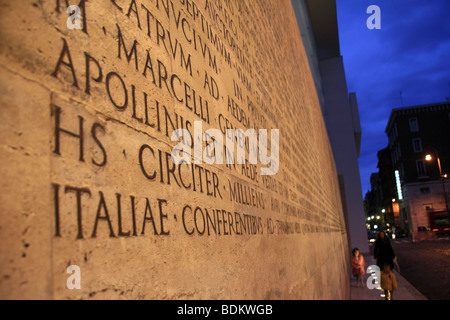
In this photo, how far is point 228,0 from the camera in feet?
9.40

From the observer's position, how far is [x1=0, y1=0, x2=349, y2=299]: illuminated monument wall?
0.96 meters

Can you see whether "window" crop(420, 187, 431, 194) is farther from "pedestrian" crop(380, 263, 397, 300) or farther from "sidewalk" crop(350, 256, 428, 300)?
"pedestrian" crop(380, 263, 397, 300)

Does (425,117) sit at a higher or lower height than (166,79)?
higher

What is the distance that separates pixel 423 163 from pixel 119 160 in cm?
5272

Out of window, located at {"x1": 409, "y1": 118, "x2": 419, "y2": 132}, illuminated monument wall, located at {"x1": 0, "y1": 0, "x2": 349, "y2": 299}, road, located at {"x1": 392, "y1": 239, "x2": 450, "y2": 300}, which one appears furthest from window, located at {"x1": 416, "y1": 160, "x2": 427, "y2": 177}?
illuminated monument wall, located at {"x1": 0, "y1": 0, "x2": 349, "y2": 299}

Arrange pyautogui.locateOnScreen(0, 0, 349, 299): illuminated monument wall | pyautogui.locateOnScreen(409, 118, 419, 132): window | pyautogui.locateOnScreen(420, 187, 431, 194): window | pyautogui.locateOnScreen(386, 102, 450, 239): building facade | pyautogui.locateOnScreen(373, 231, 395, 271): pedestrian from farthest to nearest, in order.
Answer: pyautogui.locateOnScreen(409, 118, 419, 132): window < pyautogui.locateOnScreen(420, 187, 431, 194): window < pyautogui.locateOnScreen(386, 102, 450, 239): building facade < pyautogui.locateOnScreen(373, 231, 395, 271): pedestrian < pyautogui.locateOnScreen(0, 0, 349, 299): illuminated monument wall

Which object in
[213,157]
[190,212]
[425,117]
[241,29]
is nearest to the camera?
[190,212]

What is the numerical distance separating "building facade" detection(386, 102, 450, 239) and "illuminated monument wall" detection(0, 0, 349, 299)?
→ 46.9 meters

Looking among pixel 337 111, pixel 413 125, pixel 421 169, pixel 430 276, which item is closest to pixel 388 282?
pixel 430 276

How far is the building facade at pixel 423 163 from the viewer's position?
4538 cm

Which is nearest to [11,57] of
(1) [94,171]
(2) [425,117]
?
(1) [94,171]

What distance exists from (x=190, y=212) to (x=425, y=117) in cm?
5340
